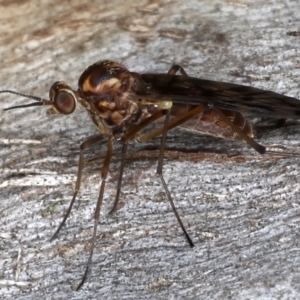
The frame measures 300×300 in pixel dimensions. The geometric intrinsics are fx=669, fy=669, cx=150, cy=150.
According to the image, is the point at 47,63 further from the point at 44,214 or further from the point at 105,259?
the point at 105,259

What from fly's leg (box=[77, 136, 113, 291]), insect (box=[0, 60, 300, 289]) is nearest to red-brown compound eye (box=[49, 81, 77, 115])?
insect (box=[0, 60, 300, 289])

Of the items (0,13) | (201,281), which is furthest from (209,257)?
(0,13)

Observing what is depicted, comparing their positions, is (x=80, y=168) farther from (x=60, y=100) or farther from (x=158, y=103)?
(x=158, y=103)

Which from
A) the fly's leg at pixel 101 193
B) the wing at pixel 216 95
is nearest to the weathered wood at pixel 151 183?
the fly's leg at pixel 101 193

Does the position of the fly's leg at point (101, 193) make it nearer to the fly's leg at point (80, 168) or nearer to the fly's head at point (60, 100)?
the fly's leg at point (80, 168)

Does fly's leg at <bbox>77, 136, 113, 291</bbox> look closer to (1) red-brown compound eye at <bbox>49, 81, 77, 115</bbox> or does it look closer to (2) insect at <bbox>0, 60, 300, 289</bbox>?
(2) insect at <bbox>0, 60, 300, 289</bbox>

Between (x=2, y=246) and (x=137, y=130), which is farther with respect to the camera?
(x=137, y=130)

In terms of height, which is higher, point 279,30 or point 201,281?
point 279,30
